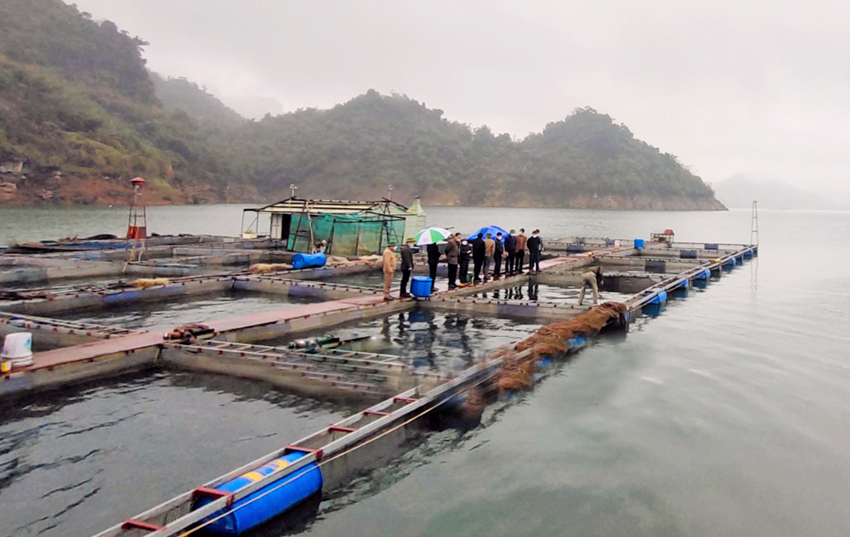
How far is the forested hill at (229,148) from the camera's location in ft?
343

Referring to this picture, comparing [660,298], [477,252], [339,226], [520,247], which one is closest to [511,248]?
[520,247]

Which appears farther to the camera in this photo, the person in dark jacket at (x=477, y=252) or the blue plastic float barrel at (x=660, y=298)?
the person in dark jacket at (x=477, y=252)

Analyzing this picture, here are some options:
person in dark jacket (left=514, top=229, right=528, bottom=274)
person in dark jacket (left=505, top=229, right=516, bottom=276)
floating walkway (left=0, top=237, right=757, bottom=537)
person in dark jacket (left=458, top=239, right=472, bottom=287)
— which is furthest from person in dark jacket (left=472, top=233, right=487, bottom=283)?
person in dark jacket (left=514, top=229, right=528, bottom=274)

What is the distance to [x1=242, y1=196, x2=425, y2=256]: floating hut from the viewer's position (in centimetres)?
3170

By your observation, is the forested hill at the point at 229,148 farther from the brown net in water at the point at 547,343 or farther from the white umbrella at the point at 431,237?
the brown net in water at the point at 547,343

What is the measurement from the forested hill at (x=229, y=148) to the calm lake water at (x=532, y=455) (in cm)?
10193

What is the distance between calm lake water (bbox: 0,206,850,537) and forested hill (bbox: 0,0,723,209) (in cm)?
10193

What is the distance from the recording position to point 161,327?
15.1 meters

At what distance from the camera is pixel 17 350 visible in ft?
33.4

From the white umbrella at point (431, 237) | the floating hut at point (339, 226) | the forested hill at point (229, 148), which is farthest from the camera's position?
the forested hill at point (229, 148)

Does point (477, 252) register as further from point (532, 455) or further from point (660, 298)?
point (532, 455)

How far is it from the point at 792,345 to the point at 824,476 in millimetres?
8941

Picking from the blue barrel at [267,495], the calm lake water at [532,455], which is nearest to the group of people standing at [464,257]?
the calm lake water at [532,455]

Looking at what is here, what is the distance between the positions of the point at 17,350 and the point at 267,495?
6.21m
